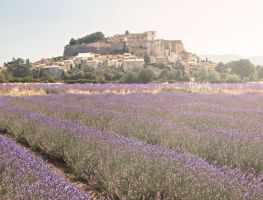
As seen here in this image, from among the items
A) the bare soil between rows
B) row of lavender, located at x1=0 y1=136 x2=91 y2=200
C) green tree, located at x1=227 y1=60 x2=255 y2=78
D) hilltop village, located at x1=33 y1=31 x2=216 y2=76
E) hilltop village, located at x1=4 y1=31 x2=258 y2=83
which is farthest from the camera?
hilltop village, located at x1=33 y1=31 x2=216 y2=76

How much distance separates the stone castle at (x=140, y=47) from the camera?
4710 inches

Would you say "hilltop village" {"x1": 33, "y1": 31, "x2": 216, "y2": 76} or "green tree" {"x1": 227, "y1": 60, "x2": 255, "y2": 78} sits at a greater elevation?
"hilltop village" {"x1": 33, "y1": 31, "x2": 216, "y2": 76}

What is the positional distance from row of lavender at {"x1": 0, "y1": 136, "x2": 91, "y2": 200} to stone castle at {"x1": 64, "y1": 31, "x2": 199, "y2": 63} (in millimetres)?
105786

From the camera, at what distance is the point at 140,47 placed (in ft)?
397

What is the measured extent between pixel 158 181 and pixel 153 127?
317cm

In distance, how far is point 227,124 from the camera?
802 centimetres

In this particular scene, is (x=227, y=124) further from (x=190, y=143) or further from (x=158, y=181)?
(x=158, y=181)

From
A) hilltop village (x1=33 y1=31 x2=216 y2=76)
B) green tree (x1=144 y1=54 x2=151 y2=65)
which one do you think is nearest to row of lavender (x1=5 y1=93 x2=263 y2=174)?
hilltop village (x1=33 y1=31 x2=216 y2=76)

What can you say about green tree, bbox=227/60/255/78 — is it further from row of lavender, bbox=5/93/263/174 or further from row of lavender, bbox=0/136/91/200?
row of lavender, bbox=0/136/91/200

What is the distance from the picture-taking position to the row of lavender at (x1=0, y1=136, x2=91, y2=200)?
318 centimetres

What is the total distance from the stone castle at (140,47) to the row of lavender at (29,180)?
106 metres

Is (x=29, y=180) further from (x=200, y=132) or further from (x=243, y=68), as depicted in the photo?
(x=243, y=68)

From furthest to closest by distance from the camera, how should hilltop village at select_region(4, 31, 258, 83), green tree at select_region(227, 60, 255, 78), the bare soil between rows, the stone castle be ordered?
1. the stone castle
2. hilltop village at select_region(4, 31, 258, 83)
3. green tree at select_region(227, 60, 255, 78)
4. the bare soil between rows

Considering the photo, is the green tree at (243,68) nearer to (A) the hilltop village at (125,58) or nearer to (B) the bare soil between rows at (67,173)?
(A) the hilltop village at (125,58)
